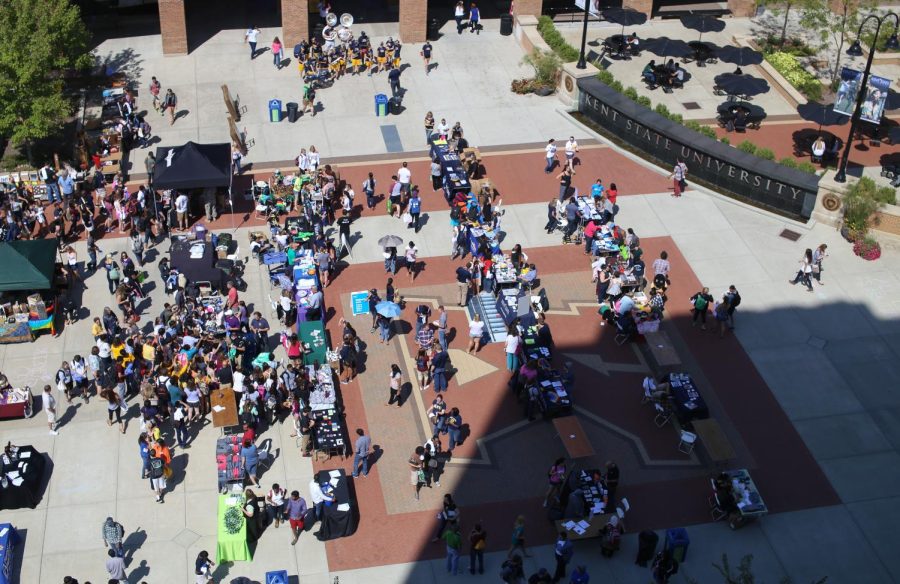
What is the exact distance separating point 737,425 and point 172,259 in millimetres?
17930

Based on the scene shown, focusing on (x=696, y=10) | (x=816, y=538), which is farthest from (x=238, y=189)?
(x=696, y=10)

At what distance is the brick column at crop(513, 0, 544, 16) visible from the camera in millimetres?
51281

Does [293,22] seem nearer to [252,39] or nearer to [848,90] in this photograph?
[252,39]

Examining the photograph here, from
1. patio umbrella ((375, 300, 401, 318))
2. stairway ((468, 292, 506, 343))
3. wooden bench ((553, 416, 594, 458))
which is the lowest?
wooden bench ((553, 416, 594, 458))

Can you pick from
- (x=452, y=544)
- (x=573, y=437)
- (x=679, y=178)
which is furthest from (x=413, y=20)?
(x=452, y=544)

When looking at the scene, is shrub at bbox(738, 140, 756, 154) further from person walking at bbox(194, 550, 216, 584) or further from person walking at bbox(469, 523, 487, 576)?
person walking at bbox(194, 550, 216, 584)

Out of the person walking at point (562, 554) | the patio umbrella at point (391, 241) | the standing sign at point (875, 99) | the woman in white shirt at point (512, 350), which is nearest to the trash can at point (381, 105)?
the patio umbrella at point (391, 241)

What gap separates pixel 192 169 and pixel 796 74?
26964 mm

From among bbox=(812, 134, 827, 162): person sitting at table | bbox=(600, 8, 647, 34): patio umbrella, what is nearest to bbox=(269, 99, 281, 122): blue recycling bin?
bbox=(600, 8, 647, 34): patio umbrella

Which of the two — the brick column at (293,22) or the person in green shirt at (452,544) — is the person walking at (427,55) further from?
the person in green shirt at (452,544)

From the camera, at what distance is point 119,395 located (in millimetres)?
29422

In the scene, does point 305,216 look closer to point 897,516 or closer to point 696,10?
point 897,516

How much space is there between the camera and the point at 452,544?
976 inches

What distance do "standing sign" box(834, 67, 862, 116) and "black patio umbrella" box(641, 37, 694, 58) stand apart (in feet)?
33.6
